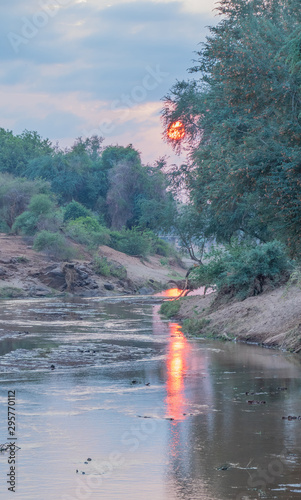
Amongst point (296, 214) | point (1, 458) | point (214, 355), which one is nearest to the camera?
point (1, 458)

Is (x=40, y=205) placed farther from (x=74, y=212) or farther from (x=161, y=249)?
(x=161, y=249)

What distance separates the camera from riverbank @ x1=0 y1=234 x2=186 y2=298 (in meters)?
41.9

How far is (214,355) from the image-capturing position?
55.6 ft

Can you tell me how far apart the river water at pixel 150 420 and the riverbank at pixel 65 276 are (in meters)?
23.0

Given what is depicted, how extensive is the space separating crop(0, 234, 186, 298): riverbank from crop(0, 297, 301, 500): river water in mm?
22969

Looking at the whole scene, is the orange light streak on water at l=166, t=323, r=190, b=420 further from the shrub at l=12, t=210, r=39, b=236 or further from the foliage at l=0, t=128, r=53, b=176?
the foliage at l=0, t=128, r=53, b=176

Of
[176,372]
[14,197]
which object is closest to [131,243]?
[14,197]

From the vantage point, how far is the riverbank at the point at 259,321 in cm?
1862

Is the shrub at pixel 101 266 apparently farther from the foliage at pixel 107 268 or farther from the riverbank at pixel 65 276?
the riverbank at pixel 65 276

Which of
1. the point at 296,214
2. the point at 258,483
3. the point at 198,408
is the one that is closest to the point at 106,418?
the point at 198,408

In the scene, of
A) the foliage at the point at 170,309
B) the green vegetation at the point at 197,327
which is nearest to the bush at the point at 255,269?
the green vegetation at the point at 197,327

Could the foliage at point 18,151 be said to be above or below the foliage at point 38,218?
above

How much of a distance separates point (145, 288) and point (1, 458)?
4064 centimetres

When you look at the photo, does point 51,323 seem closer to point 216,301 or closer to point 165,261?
point 216,301
